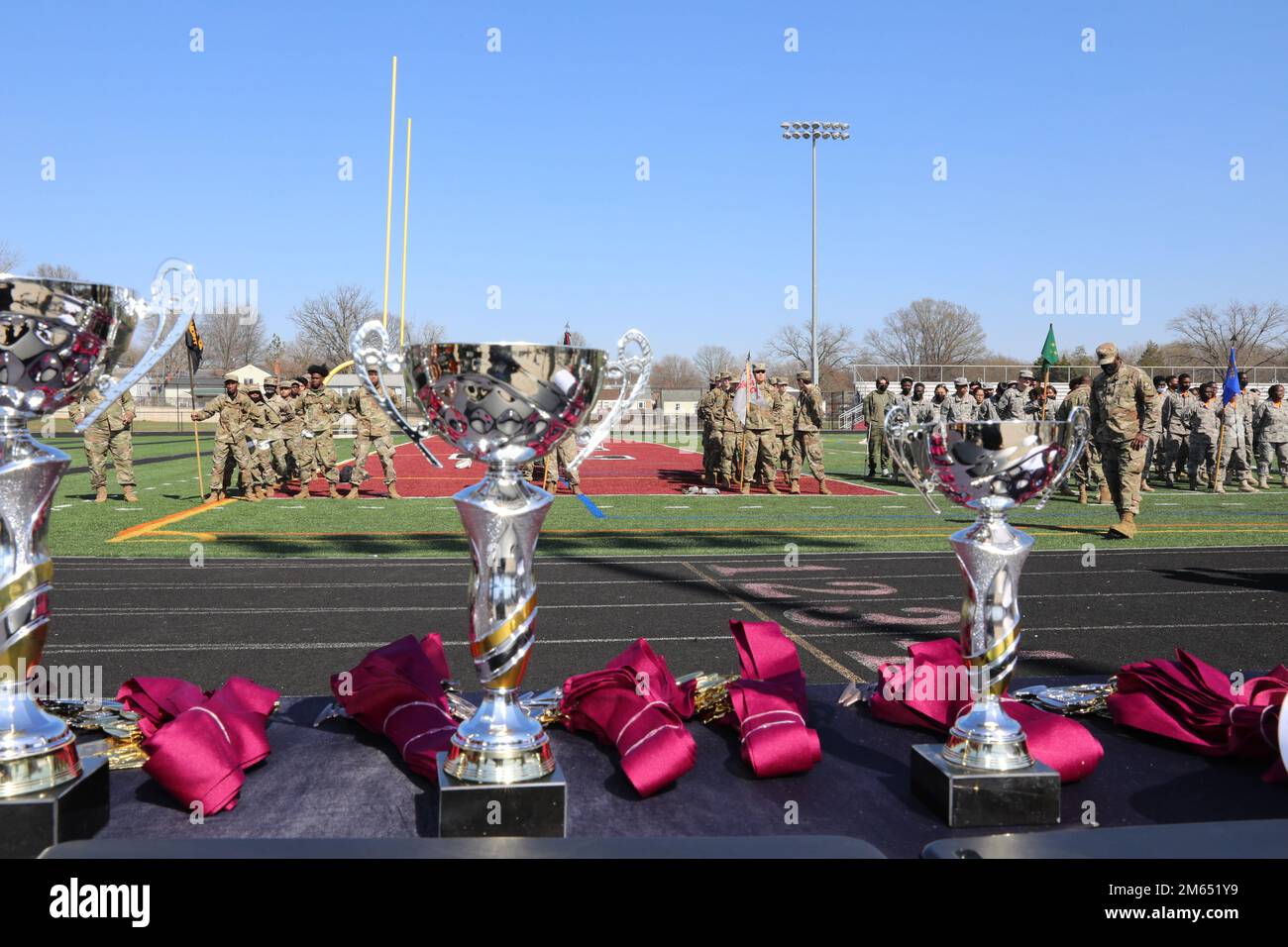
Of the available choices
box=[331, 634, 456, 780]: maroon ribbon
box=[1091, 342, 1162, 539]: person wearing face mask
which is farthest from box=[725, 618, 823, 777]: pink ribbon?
box=[1091, 342, 1162, 539]: person wearing face mask

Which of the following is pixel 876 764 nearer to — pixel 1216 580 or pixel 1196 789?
pixel 1196 789

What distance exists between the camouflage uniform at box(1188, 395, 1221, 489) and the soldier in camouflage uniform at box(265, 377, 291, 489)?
16.6 m

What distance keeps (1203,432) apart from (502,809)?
2049 centimetres

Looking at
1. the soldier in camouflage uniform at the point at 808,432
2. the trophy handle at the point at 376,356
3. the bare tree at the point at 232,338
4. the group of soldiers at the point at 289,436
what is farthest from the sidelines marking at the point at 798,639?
the bare tree at the point at 232,338

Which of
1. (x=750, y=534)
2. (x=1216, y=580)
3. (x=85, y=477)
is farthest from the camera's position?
(x=85, y=477)

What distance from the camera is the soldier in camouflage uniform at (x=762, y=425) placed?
18359 millimetres

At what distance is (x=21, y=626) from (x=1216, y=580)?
8973 millimetres

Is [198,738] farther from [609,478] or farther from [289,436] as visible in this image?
[609,478]

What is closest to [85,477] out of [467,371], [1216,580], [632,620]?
[632,620]

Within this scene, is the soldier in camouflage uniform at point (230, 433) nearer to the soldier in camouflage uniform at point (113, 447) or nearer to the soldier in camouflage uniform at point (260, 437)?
the soldier in camouflage uniform at point (260, 437)

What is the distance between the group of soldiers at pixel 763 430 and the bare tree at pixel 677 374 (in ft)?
316

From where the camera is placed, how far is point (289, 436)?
16938 millimetres
